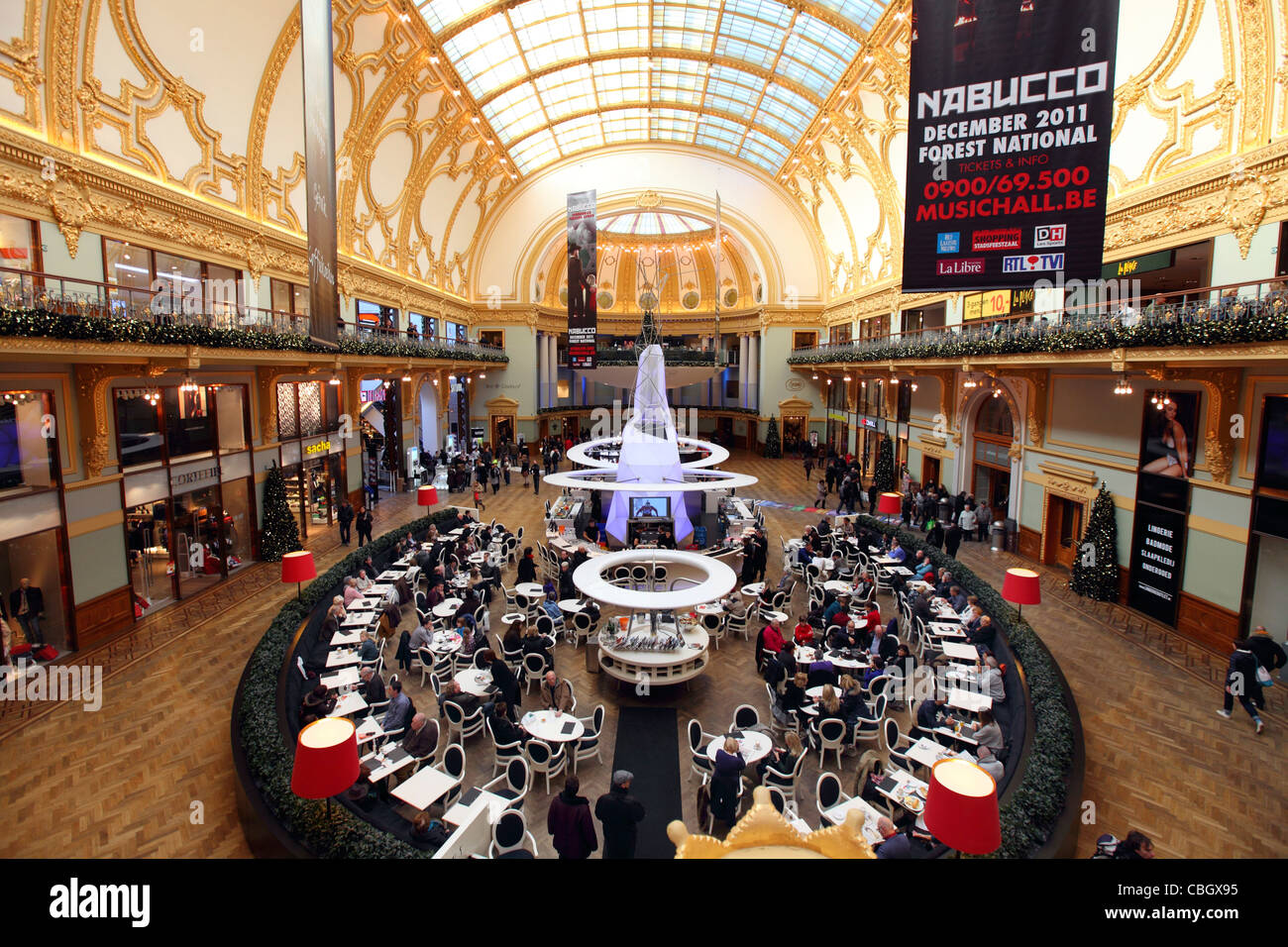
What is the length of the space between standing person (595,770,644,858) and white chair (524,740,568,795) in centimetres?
196

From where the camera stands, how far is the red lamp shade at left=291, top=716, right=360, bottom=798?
4.11m

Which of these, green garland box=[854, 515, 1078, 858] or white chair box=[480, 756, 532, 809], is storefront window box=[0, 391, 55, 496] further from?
green garland box=[854, 515, 1078, 858]

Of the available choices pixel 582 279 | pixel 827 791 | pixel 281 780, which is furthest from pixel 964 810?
pixel 582 279

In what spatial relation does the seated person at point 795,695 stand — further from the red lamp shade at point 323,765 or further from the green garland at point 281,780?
the red lamp shade at point 323,765

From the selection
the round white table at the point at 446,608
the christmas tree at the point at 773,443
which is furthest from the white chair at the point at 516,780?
the christmas tree at the point at 773,443

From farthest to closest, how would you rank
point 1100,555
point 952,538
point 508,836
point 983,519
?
point 983,519
point 952,538
point 1100,555
point 508,836

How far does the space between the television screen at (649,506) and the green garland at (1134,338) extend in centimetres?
831

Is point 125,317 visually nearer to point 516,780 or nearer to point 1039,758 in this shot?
point 516,780

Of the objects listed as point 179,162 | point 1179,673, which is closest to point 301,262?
point 179,162

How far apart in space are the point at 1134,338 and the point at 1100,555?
4.67 metres

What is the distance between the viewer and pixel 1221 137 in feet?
33.5

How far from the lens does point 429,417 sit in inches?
1161
